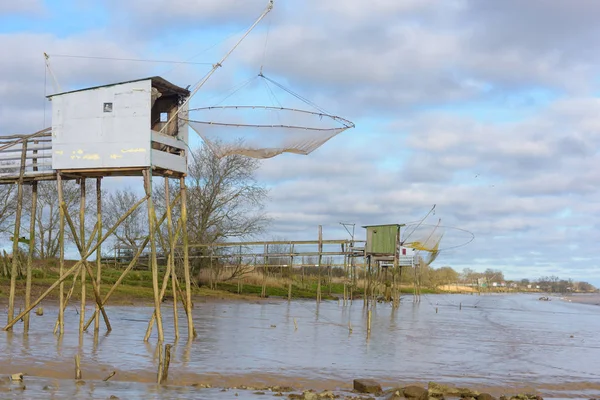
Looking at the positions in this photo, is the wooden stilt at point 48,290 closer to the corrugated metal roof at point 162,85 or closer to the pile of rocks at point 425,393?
the corrugated metal roof at point 162,85

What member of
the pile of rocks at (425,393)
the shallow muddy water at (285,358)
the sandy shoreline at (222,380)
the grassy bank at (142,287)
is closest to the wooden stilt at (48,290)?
the shallow muddy water at (285,358)

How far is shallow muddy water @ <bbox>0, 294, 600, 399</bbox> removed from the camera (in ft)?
42.8

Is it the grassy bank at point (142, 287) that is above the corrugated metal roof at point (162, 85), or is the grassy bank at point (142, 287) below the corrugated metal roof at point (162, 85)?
below

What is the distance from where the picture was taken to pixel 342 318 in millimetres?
32188

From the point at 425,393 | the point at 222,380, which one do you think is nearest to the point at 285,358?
the point at 222,380

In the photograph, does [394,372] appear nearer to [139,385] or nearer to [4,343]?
[139,385]

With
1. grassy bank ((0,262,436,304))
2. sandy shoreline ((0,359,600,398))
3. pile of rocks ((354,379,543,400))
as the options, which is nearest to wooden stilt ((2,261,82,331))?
grassy bank ((0,262,436,304))

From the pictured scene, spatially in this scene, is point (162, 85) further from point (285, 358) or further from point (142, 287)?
point (142, 287)

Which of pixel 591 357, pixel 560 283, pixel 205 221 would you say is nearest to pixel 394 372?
pixel 591 357

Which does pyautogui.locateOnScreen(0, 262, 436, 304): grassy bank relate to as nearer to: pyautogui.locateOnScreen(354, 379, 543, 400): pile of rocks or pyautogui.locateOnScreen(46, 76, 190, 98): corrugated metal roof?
pyautogui.locateOnScreen(46, 76, 190, 98): corrugated metal roof

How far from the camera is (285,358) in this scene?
55.0 feet

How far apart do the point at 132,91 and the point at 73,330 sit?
774cm

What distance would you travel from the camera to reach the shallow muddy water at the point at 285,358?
13.0 m

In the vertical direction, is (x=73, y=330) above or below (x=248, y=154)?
below
